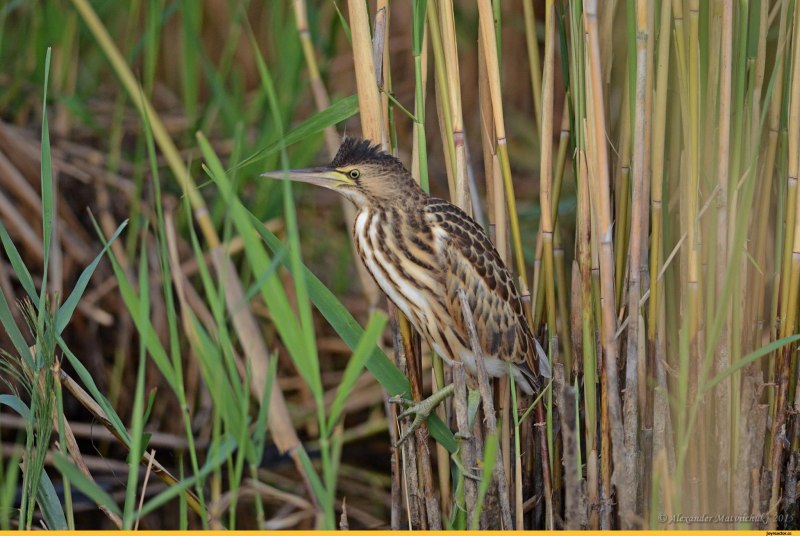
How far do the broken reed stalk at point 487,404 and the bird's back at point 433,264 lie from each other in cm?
11

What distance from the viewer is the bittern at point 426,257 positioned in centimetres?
162

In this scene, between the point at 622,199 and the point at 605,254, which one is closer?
the point at 605,254

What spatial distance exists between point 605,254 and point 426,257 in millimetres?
336

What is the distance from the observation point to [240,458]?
1191 mm

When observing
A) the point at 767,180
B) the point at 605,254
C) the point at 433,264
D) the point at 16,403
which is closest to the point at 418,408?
the point at 433,264

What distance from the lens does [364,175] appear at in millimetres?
1580

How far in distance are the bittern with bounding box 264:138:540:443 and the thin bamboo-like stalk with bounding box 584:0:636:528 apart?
182 mm

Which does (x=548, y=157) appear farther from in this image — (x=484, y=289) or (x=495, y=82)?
(x=484, y=289)

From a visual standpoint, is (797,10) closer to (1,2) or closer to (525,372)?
(525,372)

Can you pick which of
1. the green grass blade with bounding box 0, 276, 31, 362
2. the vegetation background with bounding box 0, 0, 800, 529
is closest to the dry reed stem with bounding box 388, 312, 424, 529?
the vegetation background with bounding box 0, 0, 800, 529

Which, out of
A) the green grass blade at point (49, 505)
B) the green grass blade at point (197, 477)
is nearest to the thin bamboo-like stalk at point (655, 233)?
the green grass blade at point (197, 477)

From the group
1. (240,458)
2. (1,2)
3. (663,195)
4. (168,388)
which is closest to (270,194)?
(168,388)

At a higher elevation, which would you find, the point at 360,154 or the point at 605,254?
the point at 360,154

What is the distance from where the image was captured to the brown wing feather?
1.66 meters
